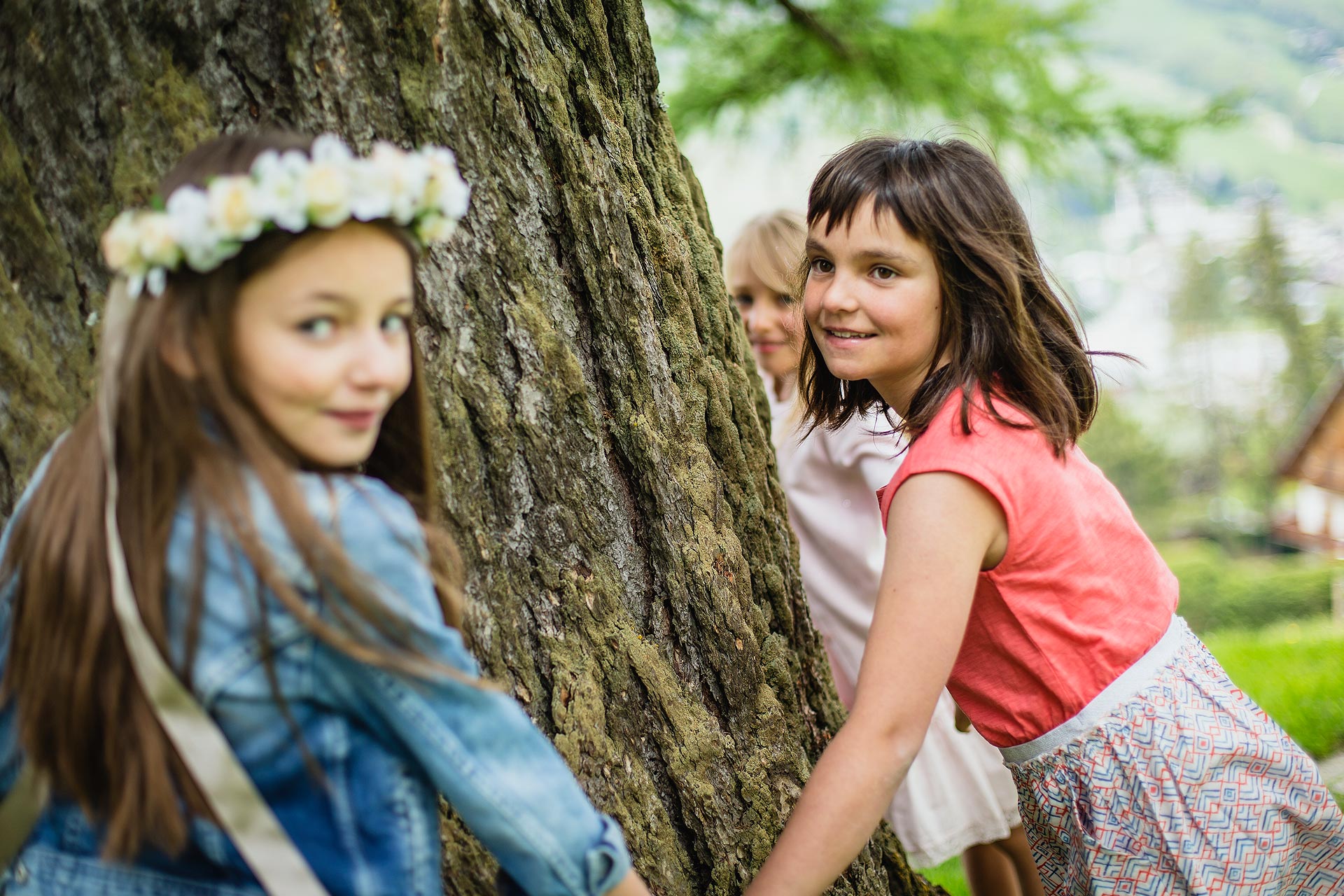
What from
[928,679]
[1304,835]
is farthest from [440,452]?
[1304,835]

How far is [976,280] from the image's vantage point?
6.35ft

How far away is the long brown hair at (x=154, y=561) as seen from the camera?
108 cm

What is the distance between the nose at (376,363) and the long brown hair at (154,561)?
0.38ft

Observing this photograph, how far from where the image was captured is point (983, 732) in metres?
1.95

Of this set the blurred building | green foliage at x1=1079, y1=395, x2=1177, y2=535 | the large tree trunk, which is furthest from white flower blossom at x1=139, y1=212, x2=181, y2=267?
green foliage at x1=1079, y1=395, x2=1177, y2=535

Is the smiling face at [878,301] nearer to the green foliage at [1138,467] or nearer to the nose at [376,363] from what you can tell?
the nose at [376,363]

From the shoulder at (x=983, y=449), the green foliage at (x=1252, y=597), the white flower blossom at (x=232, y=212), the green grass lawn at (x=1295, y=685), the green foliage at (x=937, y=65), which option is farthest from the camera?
the green foliage at (x=1252, y=597)

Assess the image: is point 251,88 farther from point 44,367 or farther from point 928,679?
point 928,679

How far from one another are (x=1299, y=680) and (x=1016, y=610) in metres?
4.57

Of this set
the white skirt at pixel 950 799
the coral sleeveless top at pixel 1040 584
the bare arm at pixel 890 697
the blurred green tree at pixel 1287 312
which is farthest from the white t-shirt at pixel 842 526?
the blurred green tree at pixel 1287 312

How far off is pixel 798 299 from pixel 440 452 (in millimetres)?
1040

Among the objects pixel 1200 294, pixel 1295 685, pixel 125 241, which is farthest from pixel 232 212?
pixel 1200 294

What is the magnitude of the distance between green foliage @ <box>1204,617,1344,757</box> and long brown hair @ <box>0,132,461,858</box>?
4594 mm

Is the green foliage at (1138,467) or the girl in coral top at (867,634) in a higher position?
the girl in coral top at (867,634)
